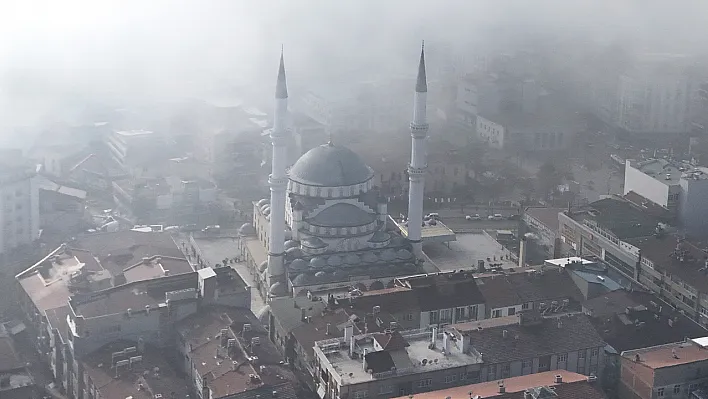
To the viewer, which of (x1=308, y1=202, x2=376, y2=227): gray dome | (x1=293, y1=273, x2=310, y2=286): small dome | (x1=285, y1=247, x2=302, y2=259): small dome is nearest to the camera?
(x1=293, y1=273, x2=310, y2=286): small dome

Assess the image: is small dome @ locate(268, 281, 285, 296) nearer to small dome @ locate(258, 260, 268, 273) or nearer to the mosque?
the mosque

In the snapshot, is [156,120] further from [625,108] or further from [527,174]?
[625,108]

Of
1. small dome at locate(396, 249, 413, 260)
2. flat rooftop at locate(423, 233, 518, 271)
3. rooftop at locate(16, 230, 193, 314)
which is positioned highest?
rooftop at locate(16, 230, 193, 314)

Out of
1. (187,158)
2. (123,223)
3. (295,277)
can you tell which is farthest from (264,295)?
(187,158)

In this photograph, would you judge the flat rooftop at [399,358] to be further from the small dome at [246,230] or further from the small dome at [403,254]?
the small dome at [246,230]

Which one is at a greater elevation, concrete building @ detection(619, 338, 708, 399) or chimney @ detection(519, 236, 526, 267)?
concrete building @ detection(619, 338, 708, 399)

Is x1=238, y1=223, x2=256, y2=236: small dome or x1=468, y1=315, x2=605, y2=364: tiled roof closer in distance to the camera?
x1=468, y1=315, x2=605, y2=364: tiled roof

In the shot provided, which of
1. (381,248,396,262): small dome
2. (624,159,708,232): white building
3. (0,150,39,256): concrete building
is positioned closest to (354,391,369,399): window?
(381,248,396,262): small dome

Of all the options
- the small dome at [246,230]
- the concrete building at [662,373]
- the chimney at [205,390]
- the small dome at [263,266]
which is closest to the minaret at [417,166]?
the small dome at [263,266]
